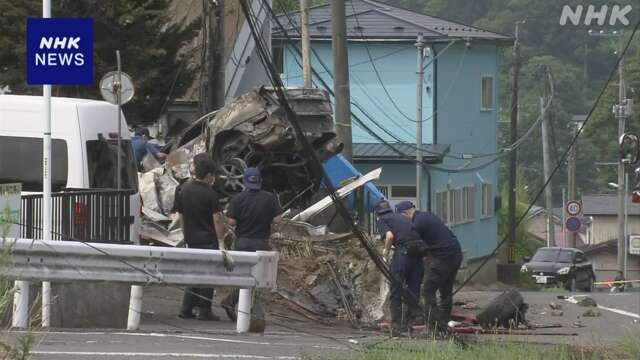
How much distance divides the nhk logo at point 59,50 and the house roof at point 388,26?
31.5 m

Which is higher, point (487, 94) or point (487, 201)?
point (487, 94)

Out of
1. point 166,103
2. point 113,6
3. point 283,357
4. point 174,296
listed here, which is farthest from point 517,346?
point 166,103

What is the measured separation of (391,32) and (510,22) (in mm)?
13654

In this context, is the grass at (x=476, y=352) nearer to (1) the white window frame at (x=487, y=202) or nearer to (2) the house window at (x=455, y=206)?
(2) the house window at (x=455, y=206)

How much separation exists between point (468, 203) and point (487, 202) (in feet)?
7.85

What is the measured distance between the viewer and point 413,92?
4666cm

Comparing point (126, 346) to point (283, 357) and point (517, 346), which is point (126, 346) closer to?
point (283, 357)

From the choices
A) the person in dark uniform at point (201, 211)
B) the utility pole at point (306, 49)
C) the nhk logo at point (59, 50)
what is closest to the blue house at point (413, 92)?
the utility pole at point (306, 49)

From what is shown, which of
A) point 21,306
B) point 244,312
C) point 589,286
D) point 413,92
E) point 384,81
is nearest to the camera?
point 21,306

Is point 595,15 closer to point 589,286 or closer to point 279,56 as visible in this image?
point 279,56

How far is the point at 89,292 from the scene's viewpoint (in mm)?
13359

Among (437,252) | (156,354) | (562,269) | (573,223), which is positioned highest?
(437,252)

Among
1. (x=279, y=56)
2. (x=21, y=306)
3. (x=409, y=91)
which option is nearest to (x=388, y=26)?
(x=409, y=91)

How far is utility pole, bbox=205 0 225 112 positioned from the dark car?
16921 millimetres
